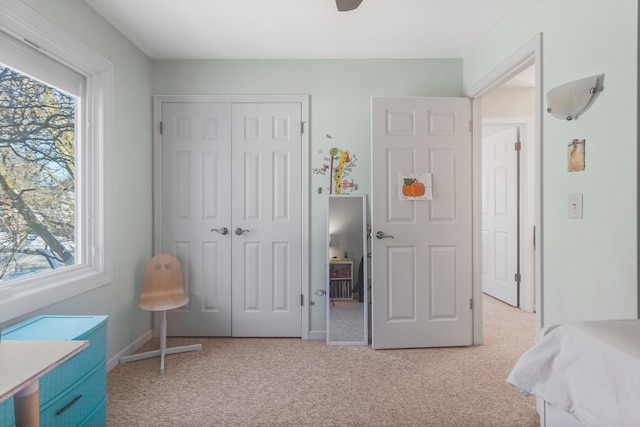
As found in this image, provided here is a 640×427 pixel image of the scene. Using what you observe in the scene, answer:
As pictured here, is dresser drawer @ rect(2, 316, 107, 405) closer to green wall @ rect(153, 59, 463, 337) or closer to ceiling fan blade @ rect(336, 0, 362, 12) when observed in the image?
green wall @ rect(153, 59, 463, 337)

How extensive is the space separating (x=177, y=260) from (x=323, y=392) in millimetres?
1557

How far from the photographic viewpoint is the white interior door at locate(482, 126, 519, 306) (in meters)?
3.61

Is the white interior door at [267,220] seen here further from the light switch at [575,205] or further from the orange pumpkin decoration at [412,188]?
the light switch at [575,205]

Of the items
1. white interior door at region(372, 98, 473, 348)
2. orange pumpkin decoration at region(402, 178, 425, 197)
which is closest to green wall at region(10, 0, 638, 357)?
white interior door at region(372, 98, 473, 348)

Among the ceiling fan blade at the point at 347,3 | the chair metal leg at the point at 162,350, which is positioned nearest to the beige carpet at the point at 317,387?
the chair metal leg at the point at 162,350

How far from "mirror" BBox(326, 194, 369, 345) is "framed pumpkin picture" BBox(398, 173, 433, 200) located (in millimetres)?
345

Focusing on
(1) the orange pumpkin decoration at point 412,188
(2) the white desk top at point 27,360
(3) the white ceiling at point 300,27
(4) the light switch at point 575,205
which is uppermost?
(3) the white ceiling at point 300,27

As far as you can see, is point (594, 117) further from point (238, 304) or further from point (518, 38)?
point (238, 304)

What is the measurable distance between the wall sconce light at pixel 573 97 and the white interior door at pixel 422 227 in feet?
3.21

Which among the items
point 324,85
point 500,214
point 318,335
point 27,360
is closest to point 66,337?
point 27,360

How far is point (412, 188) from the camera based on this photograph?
102 inches

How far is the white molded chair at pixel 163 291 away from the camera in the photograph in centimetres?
235

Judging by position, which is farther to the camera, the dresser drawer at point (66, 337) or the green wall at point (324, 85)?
the green wall at point (324, 85)

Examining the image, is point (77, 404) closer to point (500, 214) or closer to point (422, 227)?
point (422, 227)
